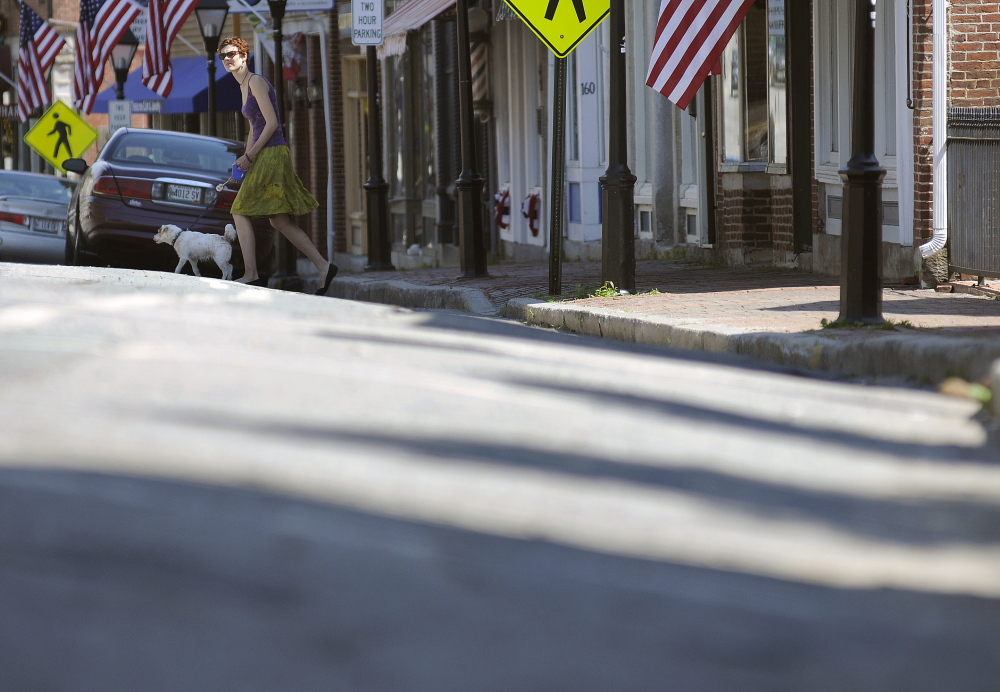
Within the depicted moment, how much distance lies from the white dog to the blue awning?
55.5 feet

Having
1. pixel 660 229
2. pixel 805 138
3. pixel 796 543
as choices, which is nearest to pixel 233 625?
pixel 796 543

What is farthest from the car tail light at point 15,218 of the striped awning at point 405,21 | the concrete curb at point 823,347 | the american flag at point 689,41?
the concrete curb at point 823,347

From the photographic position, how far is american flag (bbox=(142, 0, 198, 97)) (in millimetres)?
22641

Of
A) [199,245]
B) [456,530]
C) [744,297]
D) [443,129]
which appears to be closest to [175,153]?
[199,245]

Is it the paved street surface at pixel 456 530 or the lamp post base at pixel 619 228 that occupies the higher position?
the lamp post base at pixel 619 228

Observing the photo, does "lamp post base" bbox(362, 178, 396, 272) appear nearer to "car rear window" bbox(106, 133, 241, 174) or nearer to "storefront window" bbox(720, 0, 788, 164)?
"car rear window" bbox(106, 133, 241, 174)

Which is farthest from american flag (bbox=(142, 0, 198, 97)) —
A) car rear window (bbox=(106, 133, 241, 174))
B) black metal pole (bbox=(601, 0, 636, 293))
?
black metal pole (bbox=(601, 0, 636, 293))

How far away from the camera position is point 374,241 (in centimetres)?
1723

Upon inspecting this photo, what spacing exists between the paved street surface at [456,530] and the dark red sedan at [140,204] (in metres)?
8.11

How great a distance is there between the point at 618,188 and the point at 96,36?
16109 millimetres

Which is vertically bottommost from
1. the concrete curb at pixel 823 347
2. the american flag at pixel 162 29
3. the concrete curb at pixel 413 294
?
the concrete curb at pixel 823 347

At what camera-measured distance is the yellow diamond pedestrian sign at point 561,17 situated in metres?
10.9

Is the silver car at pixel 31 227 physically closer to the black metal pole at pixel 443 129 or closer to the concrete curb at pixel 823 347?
the black metal pole at pixel 443 129

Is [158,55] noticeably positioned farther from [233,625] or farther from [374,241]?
[233,625]
